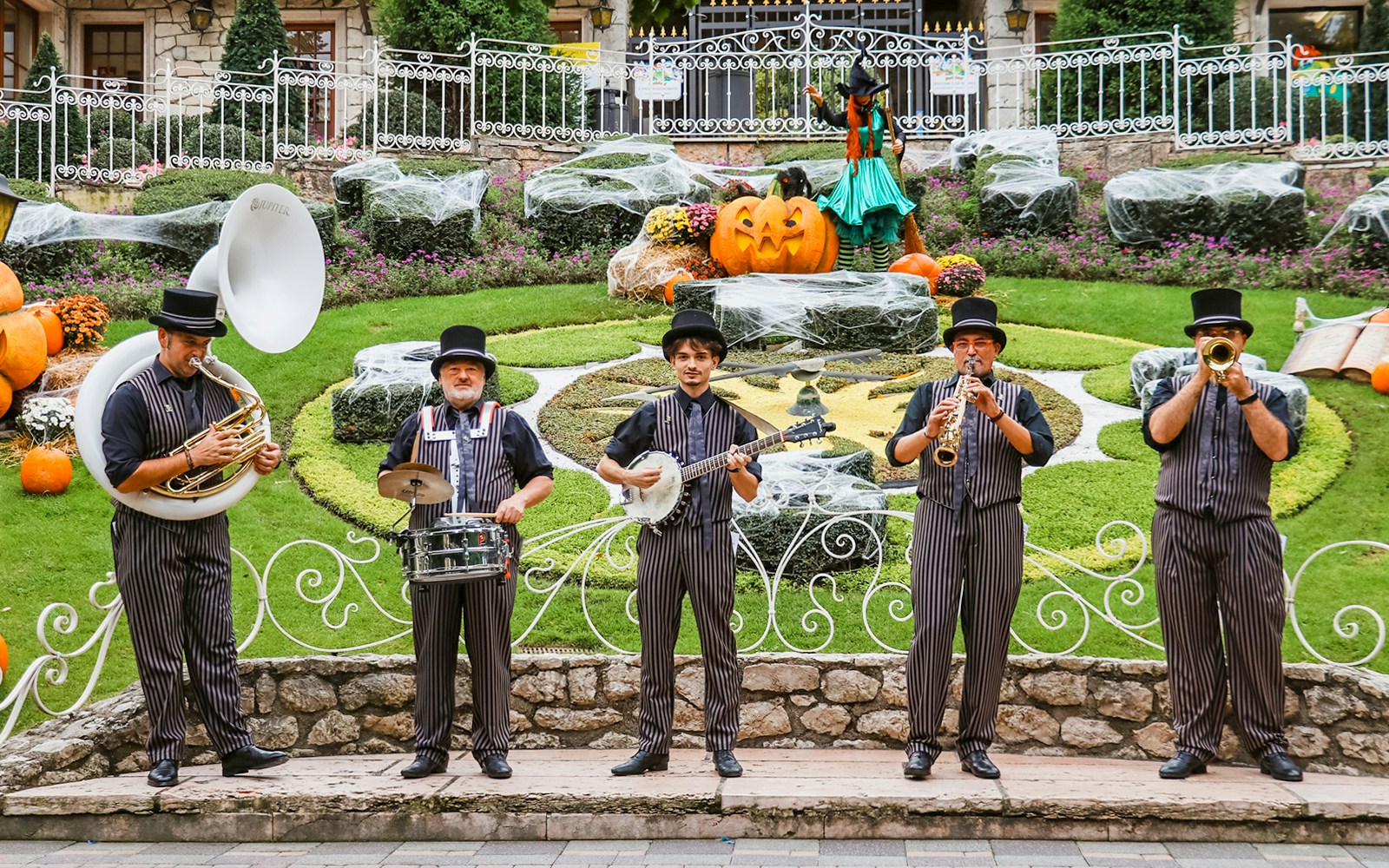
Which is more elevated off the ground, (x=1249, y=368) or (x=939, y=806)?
(x=1249, y=368)

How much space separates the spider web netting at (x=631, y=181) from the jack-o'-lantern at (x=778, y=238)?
204cm

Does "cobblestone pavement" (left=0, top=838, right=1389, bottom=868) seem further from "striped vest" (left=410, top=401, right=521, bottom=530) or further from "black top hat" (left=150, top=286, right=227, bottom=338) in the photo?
"black top hat" (left=150, top=286, right=227, bottom=338)

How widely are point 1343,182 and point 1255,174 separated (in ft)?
7.52

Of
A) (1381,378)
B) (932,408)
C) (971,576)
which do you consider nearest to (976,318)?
(932,408)

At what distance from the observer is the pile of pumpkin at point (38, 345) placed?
8055mm

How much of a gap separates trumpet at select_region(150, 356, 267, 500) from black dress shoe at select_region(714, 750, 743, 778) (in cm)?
201

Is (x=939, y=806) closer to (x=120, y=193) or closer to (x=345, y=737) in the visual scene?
(x=345, y=737)

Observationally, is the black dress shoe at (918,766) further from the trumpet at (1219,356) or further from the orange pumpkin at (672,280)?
the orange pumpkin at (672,280)

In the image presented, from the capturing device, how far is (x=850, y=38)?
19.0 meters

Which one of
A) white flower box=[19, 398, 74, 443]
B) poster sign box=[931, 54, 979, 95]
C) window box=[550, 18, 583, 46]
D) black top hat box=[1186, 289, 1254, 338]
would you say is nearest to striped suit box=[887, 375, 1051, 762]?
black top hat box=[1186, 289, 1254, 338]

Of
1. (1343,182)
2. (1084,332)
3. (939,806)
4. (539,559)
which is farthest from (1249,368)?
(1343,182)

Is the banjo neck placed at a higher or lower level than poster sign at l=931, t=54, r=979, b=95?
lower

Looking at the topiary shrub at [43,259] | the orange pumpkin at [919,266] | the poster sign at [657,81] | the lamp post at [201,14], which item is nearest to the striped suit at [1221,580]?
the orange pumpkin at [919,266]

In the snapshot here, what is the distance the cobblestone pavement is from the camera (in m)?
4.10
